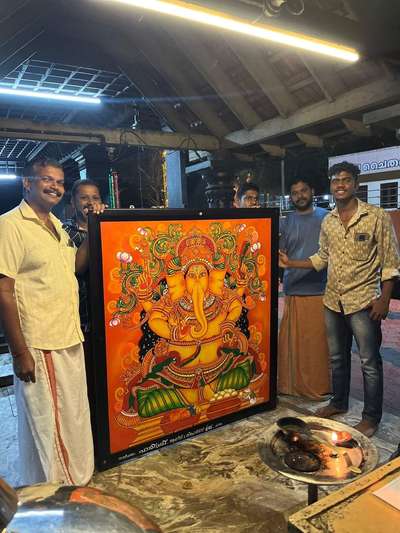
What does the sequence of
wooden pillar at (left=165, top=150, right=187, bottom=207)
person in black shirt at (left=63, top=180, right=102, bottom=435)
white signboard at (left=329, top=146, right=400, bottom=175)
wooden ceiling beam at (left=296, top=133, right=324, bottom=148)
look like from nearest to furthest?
person in black shirt at (left=63, top=180, right=102, bottom=435) → wooden ceiling beam at (left=296, top=133, right=324, bottom=148) → white signboard at (left=329, top=146, right=400, bottom=175) → wooden pillar at (left=165, top=150, right=187, bottom=207)

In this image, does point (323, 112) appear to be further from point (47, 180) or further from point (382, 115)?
point (47, 180)

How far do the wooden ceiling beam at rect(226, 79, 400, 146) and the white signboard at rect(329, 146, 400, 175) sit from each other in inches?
66.4

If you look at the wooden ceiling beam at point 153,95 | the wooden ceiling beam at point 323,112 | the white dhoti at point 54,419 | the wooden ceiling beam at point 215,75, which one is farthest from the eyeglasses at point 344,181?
the wooden ceiling beam at point 153,95

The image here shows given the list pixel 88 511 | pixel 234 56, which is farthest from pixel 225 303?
pixel 234 56

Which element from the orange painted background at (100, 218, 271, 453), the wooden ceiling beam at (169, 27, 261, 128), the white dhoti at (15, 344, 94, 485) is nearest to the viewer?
the white dhoti at (15, 344, 94, 485)

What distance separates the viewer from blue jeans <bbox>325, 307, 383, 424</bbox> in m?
2.93

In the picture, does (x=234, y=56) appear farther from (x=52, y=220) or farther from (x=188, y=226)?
(x=52, y=220)

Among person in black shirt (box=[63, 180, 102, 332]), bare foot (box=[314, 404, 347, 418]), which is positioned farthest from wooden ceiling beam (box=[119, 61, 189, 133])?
bare foot (box=[314, 404, 347, 418])

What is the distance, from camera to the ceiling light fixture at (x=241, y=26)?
97.1 inches

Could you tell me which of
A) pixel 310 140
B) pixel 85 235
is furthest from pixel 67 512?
pixel 310 140

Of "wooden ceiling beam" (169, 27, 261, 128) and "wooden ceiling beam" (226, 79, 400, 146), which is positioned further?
"wooden ceiling beam" (169, 27, 261, 128)

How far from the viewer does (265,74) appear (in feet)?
15.7

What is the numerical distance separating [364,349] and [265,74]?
3505 mm

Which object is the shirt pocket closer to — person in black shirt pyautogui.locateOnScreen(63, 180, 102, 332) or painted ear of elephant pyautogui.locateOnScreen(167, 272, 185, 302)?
painted ear of elephant pyautogui.locateOnScreen(167, 272, 185, 302)
